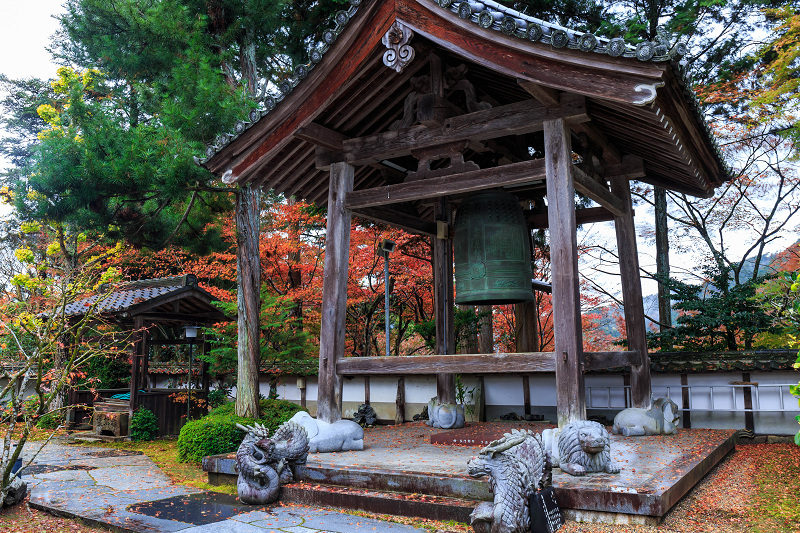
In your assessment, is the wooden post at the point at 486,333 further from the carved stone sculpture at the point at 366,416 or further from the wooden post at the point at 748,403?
the wooden post at the point at 748,403

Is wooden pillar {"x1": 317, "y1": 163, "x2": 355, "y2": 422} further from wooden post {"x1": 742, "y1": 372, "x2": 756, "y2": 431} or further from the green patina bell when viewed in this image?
wooden post {"x1": 742, "y1": 372, "x2": 756, "y2": 431}

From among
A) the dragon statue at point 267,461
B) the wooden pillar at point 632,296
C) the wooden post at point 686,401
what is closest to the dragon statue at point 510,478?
the dragon statue at point 267,461

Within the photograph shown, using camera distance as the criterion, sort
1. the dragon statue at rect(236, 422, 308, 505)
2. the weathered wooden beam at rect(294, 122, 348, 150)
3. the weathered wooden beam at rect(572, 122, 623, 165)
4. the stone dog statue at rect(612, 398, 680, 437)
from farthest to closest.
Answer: the stone dog statue at rect(612, 398, 680, 437) → the weathered wooden beam at rect(294, 122, 348, 150) → the weathered wooden beam at rect(572, 122, 623, 165) → the dragon statue at rect(236, 422, 308, 505)

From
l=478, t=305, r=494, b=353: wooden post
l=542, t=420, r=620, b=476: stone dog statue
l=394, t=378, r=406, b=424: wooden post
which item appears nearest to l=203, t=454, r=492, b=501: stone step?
l=542, t=420, r=620, b=476: stone dog statue

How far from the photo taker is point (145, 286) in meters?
13.9

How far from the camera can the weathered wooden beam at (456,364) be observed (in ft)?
18.2

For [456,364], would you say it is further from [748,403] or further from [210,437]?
[748,403]

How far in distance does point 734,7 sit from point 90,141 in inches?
537

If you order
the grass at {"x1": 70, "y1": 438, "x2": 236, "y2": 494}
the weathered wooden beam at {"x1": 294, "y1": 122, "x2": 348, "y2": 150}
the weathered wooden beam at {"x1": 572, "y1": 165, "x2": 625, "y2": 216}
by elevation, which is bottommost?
the grass at {"x1": 70, "y1": 438, "x2": 236, "y2": 494}

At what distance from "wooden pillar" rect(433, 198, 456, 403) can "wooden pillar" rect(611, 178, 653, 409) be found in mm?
2558

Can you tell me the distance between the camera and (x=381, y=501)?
16.3 ft

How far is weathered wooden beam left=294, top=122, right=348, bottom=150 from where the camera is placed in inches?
267

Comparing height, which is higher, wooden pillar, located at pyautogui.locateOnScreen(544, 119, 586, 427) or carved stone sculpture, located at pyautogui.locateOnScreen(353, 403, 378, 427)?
wooden pillar, located at pyautogui.locateOnScreen(544, 119, 586, 427)

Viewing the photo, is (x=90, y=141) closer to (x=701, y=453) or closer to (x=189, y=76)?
(x=189, y=76)
